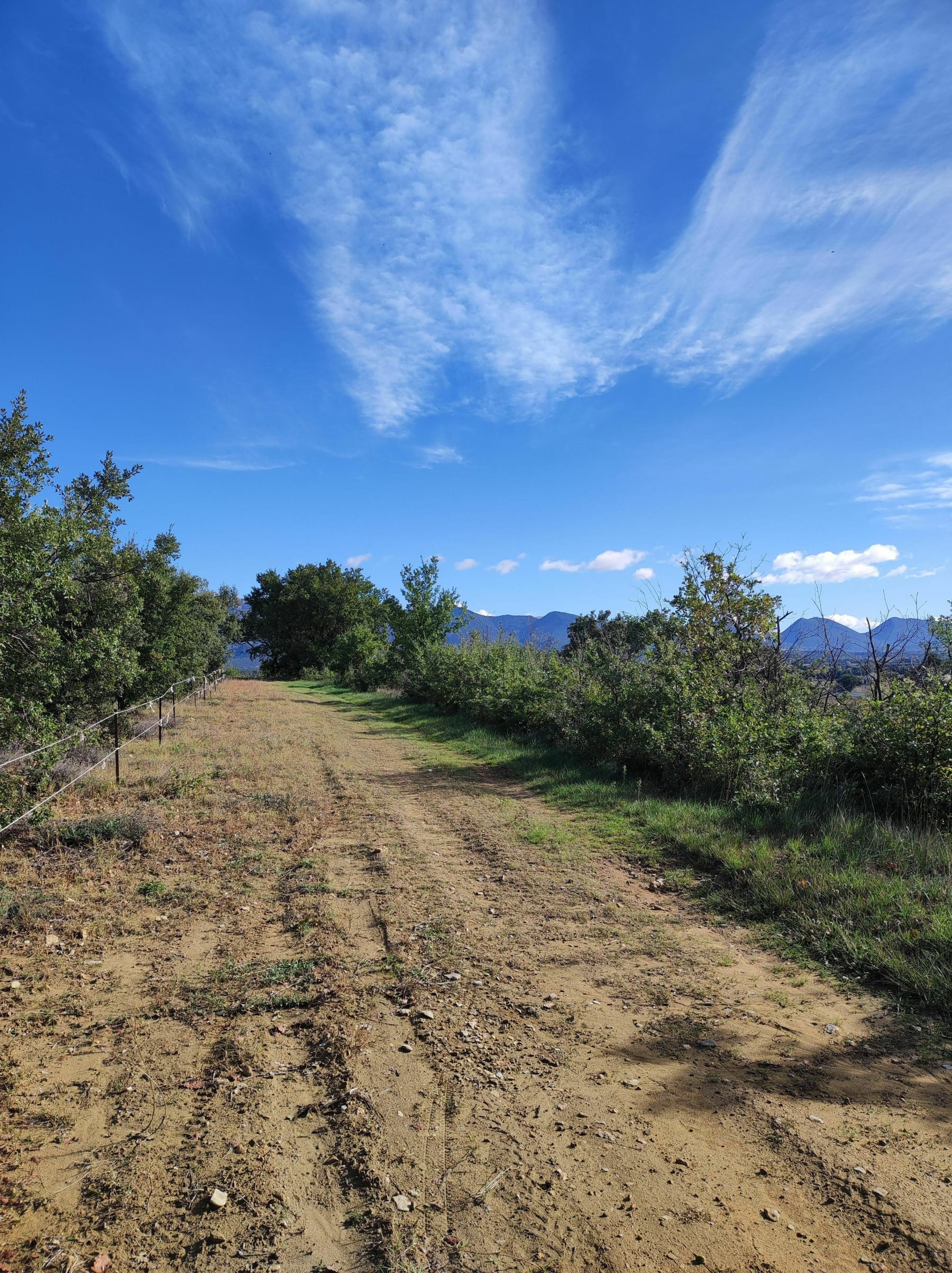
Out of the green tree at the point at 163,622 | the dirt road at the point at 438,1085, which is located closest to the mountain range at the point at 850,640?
the dirt road at the point at 438,1085

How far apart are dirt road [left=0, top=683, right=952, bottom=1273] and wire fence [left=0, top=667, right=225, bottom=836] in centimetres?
105

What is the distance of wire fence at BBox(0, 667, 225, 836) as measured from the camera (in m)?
6.61

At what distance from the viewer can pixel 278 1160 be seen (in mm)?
2684

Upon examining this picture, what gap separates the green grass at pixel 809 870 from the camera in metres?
4.33

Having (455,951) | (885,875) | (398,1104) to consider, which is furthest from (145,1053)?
(885,875)

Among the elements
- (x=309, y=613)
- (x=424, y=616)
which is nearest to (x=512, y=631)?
(x=424, y=616)

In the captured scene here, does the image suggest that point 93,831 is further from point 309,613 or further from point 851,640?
point 309,613

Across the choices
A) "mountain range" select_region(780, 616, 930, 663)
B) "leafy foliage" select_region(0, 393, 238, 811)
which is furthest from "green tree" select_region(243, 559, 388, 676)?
"mountain range" select_region(780, 616, 930, 663)

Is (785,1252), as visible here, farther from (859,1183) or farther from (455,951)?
(455,951)

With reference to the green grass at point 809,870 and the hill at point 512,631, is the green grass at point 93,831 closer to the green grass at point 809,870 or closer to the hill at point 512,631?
the green grass at point 809,870

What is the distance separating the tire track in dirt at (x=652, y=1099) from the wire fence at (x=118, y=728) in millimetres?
4084

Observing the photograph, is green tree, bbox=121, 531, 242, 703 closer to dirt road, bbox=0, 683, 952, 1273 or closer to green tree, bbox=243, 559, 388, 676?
Result: dirt road, bbox=0, 683, 952, 1273

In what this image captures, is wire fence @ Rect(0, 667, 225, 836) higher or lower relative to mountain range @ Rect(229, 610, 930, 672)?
lower

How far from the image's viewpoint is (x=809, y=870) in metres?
5.57
